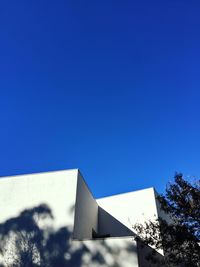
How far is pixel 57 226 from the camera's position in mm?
9188

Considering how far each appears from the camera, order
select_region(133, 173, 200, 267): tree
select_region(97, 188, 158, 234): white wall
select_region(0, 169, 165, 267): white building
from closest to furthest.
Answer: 1. select_region(133, 173, 200, 267): tree
2. select_region(0, 169, 165, 267): white building
3. select_region(97, 188, 158, 234): white wall

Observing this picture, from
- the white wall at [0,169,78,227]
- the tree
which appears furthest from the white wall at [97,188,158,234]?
the white wall at [0,169,78,227]

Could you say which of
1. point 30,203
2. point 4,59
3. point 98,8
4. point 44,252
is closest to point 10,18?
point 4,59

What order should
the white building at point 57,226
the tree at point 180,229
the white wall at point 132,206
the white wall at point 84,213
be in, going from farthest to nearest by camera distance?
1. the white wall at point 132,206
2. the white wall at point 84,213
3. the white building at point 57,226
4. the tree at point 180,229

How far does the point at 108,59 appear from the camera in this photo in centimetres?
1091

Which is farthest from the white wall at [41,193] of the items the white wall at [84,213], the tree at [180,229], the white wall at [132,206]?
the white wall at [132,206]

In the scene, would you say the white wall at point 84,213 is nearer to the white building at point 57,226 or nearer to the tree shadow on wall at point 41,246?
the white building at point 57,226

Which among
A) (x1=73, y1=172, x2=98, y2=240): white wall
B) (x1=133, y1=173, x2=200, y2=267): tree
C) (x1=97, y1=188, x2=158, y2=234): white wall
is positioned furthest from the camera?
(x1=97, y1=188, x2=158, y2=234): white wall

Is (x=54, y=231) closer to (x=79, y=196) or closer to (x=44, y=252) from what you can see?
(x=44, y=252)

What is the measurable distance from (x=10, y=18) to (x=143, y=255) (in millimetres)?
11538

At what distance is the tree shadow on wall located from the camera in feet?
26.7

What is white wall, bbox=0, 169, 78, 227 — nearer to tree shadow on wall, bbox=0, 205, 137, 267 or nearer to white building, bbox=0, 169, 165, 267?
white building, bbox=0, 169, 165, 267

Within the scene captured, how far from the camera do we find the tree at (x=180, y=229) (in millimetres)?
6781

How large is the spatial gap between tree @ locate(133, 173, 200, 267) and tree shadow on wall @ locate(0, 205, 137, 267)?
187cm
